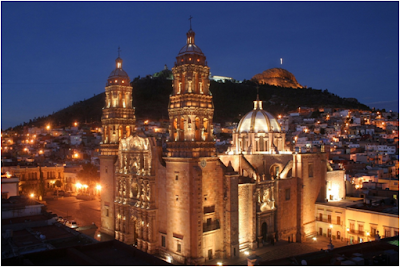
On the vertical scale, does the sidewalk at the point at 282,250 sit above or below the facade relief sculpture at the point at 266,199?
below

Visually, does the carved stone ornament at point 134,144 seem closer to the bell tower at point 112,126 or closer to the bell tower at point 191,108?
the bell tower at point 112,126

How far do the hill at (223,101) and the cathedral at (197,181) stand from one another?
8522 cm

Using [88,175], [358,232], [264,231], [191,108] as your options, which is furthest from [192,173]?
[88,175]

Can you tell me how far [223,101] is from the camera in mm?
140250

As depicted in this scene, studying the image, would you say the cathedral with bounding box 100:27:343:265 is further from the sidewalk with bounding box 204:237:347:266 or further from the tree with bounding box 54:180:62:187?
the tree with bounding box 54:180:62:187

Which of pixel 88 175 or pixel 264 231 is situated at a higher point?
pixel 88 175

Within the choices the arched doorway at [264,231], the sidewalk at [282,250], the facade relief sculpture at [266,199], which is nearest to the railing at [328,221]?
the sidewalk at [282,250]

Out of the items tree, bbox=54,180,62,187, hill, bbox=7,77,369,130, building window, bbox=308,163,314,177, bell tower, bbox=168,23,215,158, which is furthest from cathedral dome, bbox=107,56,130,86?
hill, bbox=7,77,369,130

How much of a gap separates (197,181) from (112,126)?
1319 cm

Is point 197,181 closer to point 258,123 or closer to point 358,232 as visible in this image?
point 258,123

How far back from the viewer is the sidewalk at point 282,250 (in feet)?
88.7

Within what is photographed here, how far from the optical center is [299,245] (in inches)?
1271

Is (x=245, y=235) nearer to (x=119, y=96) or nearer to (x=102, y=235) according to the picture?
(x=102, y=235)

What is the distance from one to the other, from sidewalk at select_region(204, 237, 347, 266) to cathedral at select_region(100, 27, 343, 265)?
0.57 meters
